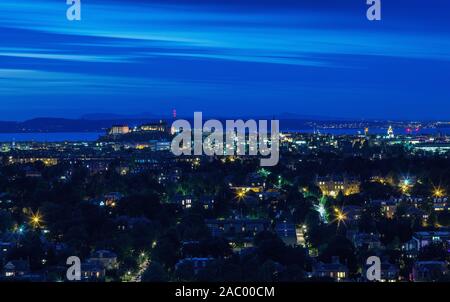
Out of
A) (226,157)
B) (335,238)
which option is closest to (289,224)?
(335,238)

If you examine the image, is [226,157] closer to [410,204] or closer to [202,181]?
[202,181]

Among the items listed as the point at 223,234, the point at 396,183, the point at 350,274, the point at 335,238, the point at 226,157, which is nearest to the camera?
the point at 350,274

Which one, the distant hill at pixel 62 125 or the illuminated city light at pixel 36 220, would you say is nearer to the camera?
the illuminated city light at pixel 36 220

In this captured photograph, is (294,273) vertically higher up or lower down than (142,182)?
lower down

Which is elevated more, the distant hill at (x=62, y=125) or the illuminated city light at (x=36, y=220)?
the distant hill at (x=62, y=125)

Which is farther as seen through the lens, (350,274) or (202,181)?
(202,181)

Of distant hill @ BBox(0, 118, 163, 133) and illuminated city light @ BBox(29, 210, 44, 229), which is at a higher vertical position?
distant hill @ BBox(0, 118, 163, 133)

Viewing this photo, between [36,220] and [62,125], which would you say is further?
[62,125]

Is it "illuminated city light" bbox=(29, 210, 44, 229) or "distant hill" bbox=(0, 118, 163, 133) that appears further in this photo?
"distant hill" bbox=(0, 118, 163, 133)

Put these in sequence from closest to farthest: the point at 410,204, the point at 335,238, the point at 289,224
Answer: the point at 335,238 → the point at 289,224 → the point at 410,204
